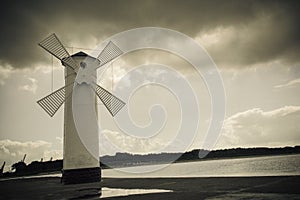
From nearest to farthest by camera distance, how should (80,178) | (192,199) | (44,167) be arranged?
(192,199)
(80,178)
(44,167)

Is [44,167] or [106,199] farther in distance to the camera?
[44,167]

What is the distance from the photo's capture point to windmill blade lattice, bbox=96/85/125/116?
26.4m

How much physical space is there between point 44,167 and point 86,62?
248ft

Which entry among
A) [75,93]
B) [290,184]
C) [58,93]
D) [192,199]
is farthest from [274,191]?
[58,93]

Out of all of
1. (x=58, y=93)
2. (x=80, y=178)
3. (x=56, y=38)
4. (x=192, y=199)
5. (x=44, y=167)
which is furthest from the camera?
(x=44, y=167)

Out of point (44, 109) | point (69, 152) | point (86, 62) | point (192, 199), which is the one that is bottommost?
point (192, 199)

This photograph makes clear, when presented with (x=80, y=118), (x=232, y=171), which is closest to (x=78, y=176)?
(x=80, y=118)

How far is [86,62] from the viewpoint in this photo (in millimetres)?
24797

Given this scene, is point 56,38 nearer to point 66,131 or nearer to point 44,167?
point 66,131

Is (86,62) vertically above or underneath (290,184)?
above

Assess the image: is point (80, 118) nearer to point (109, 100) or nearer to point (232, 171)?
point (109, 100)

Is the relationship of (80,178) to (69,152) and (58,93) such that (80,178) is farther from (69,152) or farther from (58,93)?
(58,93)

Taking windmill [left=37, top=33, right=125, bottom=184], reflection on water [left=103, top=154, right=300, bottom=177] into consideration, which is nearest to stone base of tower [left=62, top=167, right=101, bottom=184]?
windmill [left=37, top=33, right=125, bottom=184]

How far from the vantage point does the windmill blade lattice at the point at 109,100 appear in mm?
26359
